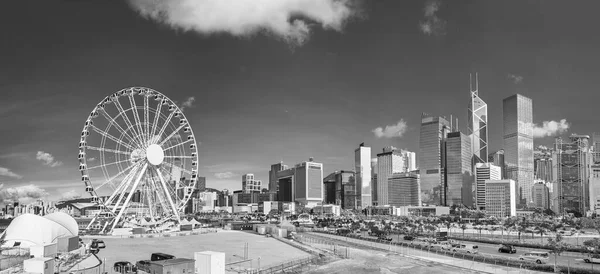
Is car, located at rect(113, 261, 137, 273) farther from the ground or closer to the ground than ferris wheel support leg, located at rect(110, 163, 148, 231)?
closer to the ground

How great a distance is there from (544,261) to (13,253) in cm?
5965

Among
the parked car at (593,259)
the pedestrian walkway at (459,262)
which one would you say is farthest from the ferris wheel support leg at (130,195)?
the parked car at (593,259)

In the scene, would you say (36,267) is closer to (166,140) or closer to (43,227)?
(43,227)

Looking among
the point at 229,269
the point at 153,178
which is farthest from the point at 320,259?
the point at 153,178

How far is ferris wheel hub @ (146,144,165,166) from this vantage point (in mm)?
83938

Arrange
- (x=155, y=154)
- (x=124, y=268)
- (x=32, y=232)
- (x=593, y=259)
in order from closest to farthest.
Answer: (x=124, y=268)
(x=32, y=232)
(x=593, y=259)
(x=155, y=154)

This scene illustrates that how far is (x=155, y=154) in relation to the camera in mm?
84812

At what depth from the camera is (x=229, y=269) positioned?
45.1 meters

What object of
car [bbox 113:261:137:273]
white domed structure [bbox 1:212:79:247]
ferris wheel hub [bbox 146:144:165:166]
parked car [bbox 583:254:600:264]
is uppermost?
ferris wheel hub [bbox 146:144:165:166]

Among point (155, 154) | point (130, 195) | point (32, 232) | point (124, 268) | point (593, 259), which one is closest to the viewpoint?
point (124, 268)

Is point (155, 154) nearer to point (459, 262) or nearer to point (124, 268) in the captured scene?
point (124, 268)

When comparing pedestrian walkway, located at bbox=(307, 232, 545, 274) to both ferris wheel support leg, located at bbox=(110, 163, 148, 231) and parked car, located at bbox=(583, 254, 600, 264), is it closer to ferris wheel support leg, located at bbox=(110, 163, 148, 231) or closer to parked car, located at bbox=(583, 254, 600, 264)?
parked car, located at bbox=(583, 254, 600, 264)

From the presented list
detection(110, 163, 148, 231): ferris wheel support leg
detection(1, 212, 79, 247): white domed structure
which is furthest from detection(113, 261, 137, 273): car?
detection(110, 163, 148, 231): ferris wheel support leg

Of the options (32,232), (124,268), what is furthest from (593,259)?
(32,232)
